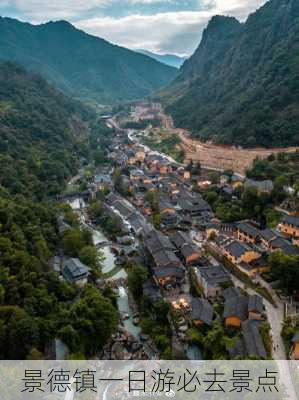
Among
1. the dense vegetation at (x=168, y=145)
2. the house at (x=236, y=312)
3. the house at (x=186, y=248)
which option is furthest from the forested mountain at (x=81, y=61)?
the house at (x=236, y=312)

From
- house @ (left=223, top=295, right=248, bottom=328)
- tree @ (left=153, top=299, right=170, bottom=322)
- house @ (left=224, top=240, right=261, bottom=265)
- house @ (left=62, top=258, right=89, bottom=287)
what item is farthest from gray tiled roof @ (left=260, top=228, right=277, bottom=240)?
house @ (left=62, top=258, right=89, bottom=287)

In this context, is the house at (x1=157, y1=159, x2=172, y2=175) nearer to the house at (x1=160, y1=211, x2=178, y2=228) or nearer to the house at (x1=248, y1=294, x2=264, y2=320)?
the house at (x1=160, y1=211, x2=178, y2=228)

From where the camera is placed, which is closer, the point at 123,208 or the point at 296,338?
the point at 296,338

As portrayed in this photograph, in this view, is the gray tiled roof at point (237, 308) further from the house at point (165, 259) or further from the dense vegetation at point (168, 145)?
the dense vegetation at point (168, 145)

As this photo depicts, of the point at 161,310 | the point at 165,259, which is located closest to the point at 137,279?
the point at 165,259

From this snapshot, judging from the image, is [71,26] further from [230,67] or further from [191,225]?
[191,225]

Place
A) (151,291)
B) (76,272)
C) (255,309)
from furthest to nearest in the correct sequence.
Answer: (76,272) → (151,291) → (255,309)

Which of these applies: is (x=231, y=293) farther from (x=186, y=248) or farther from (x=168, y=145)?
(x=168, y=145)
